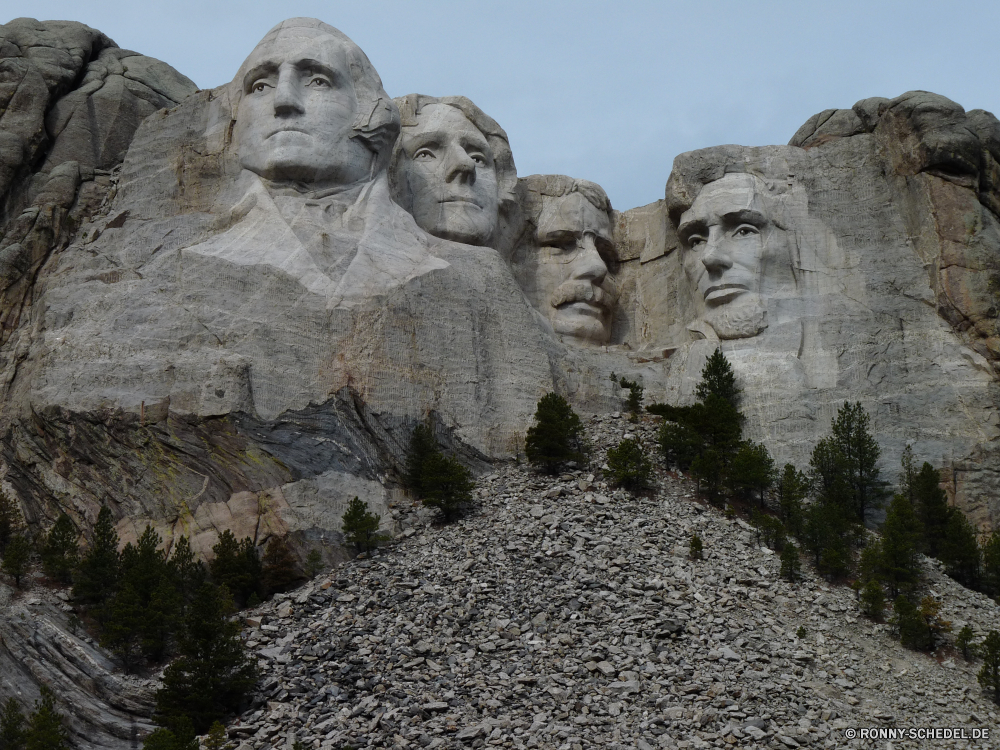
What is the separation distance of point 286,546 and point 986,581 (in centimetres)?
1067

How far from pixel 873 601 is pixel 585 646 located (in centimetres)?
453

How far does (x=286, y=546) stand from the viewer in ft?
93.4

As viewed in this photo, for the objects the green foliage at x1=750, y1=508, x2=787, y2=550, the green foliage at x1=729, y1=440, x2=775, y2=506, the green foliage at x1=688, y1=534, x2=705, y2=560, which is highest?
the green foliage at x1=729, y1=440, x2=775, y2=506

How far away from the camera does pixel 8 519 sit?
29.3 metres

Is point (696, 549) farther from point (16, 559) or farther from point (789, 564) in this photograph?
point (16, 559)


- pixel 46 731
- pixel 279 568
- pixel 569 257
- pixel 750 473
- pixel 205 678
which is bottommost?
pixel 46 731

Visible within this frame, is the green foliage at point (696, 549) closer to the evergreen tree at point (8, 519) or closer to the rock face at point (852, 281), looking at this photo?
the rock face at point (852, 281)

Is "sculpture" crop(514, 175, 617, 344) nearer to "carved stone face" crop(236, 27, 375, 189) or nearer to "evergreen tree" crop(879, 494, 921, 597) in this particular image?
"carved stone face" crop(236, 27, 375, 189)

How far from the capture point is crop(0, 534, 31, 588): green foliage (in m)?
27.4

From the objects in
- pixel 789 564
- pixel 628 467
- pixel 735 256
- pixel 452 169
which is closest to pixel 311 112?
pixel 452 169

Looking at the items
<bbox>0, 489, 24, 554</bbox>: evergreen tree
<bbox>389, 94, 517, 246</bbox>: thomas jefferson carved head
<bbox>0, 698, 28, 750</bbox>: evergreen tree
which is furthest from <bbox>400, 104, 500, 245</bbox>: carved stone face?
<bbox>0, 698, 28, 750</bbox>: evergreen tree

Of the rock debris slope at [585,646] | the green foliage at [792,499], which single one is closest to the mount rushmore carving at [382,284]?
the green foliage at [792,499]

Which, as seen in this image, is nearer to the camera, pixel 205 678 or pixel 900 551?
pixel 205 678

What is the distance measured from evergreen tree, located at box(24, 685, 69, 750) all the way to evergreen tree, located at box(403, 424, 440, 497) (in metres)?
7.44
